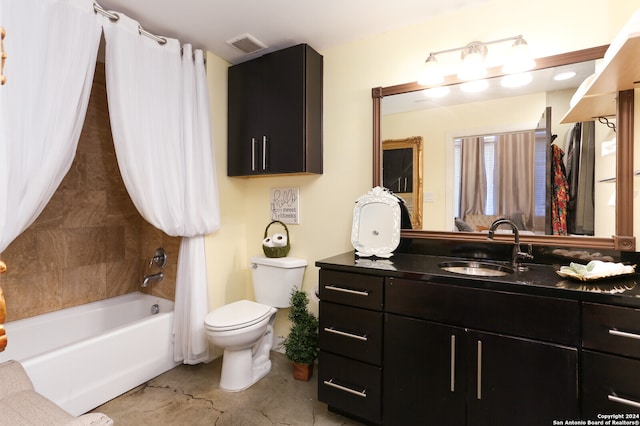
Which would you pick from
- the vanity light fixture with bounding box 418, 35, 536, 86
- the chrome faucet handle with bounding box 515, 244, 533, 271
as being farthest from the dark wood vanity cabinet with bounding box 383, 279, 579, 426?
the vanity light fixture with bounding box 418, 35, 536, 86

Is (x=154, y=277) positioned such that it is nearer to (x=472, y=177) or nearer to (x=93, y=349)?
(x=93, y=349)

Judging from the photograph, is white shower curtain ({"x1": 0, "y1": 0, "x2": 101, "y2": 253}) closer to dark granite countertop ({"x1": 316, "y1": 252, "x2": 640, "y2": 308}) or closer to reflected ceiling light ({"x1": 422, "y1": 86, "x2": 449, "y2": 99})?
dark granite countertop ({"x1": 316, "y1": 252, "x2": 640, "y2": 308})

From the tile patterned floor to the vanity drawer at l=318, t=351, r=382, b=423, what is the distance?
16 centimetres

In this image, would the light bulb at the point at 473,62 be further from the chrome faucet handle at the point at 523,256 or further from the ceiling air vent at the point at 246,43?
the ceiling air vent at the point at 246,43

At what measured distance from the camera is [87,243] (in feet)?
8.34

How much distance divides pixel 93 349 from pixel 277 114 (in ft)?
6.27

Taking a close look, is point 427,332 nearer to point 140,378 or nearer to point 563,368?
point 563,368

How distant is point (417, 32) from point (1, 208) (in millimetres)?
2417

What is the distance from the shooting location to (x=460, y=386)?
142cm

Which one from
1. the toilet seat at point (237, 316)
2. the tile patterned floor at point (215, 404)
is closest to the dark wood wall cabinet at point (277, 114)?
the toilet seat at point (237, 316)

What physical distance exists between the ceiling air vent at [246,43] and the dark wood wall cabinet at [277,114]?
8 centimetres

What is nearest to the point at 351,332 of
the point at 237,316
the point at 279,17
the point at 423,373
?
the point at 423,373

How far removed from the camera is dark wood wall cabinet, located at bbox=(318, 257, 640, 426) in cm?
118

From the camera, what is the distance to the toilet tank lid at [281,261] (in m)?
Result: 2.38
